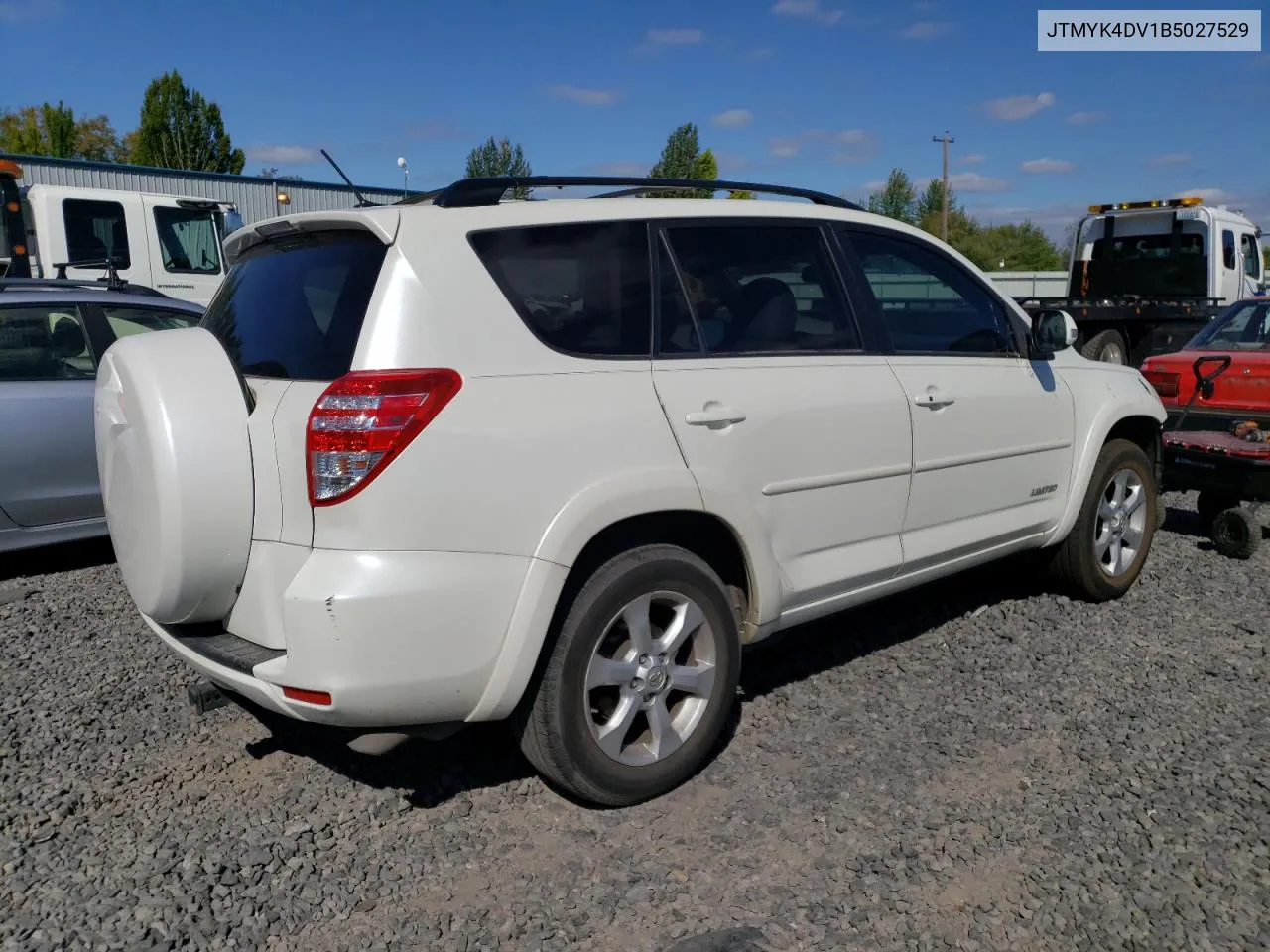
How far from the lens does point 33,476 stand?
5.60 meters

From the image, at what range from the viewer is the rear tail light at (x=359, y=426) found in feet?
8.93

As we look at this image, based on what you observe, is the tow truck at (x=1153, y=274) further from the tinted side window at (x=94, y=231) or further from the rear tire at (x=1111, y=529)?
the tinted side window at (x=94, y=231)

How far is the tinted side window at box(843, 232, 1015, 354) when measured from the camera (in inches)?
164

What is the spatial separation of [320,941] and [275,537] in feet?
3.32

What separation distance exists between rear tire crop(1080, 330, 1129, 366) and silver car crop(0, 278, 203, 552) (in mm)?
12391

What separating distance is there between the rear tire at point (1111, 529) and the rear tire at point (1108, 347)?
388 inches

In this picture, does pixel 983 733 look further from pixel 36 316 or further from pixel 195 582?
pixel 36 316

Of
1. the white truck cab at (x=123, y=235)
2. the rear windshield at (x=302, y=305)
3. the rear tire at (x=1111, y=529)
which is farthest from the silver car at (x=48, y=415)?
the white truck cab at (x=123, y=235)

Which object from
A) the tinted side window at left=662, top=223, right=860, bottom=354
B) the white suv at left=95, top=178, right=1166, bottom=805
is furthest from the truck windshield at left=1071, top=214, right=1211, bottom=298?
the white suv at left=95, top=178, right=1166, bottom=805

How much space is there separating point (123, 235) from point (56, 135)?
38565 millimetres

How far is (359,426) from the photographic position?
2.72 metres

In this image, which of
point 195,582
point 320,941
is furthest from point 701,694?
point 195,582

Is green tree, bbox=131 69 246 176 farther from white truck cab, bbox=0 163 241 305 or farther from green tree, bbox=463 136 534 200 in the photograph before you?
white truck cab, bbox=0 163 241 305

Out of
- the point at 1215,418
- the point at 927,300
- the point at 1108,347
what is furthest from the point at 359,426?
the point at 1108,347
